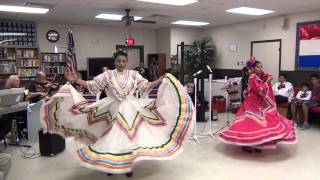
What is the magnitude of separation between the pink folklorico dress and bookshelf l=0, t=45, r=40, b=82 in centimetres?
614

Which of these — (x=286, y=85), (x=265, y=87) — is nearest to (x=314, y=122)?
(x=286, y=85)

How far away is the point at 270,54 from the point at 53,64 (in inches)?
249

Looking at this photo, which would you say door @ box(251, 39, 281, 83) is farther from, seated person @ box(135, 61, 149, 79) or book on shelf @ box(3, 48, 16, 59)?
book on shelf @ box(3, 48, 16, 59)

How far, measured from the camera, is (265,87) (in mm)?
4176

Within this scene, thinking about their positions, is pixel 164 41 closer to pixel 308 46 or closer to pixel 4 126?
pixel 308 46

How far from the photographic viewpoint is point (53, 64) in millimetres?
8695

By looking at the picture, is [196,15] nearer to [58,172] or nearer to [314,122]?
[314,122]

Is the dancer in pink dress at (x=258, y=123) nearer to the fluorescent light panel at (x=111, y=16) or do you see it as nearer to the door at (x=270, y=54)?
the door at (x=270, y=54)

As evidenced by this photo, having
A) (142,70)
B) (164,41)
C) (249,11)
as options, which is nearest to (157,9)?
(249,11)

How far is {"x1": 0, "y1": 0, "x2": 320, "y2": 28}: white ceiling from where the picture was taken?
5914 mm

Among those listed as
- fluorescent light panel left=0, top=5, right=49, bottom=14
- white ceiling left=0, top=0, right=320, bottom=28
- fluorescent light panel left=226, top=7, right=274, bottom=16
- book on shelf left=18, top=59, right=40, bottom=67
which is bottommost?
book on shelf left=18, top=59, right=40, bottom=67

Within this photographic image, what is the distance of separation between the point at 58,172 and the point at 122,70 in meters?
1.50

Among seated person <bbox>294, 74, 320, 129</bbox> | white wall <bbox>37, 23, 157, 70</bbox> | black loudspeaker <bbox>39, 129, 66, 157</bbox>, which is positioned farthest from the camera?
white wall <bbox>37, 23, 157, 70</bbox>

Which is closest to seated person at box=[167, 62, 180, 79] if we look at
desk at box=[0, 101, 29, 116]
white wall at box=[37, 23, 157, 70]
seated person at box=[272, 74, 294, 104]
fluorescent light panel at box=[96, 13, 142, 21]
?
white wall at box=[37, 23, 157, 70]
